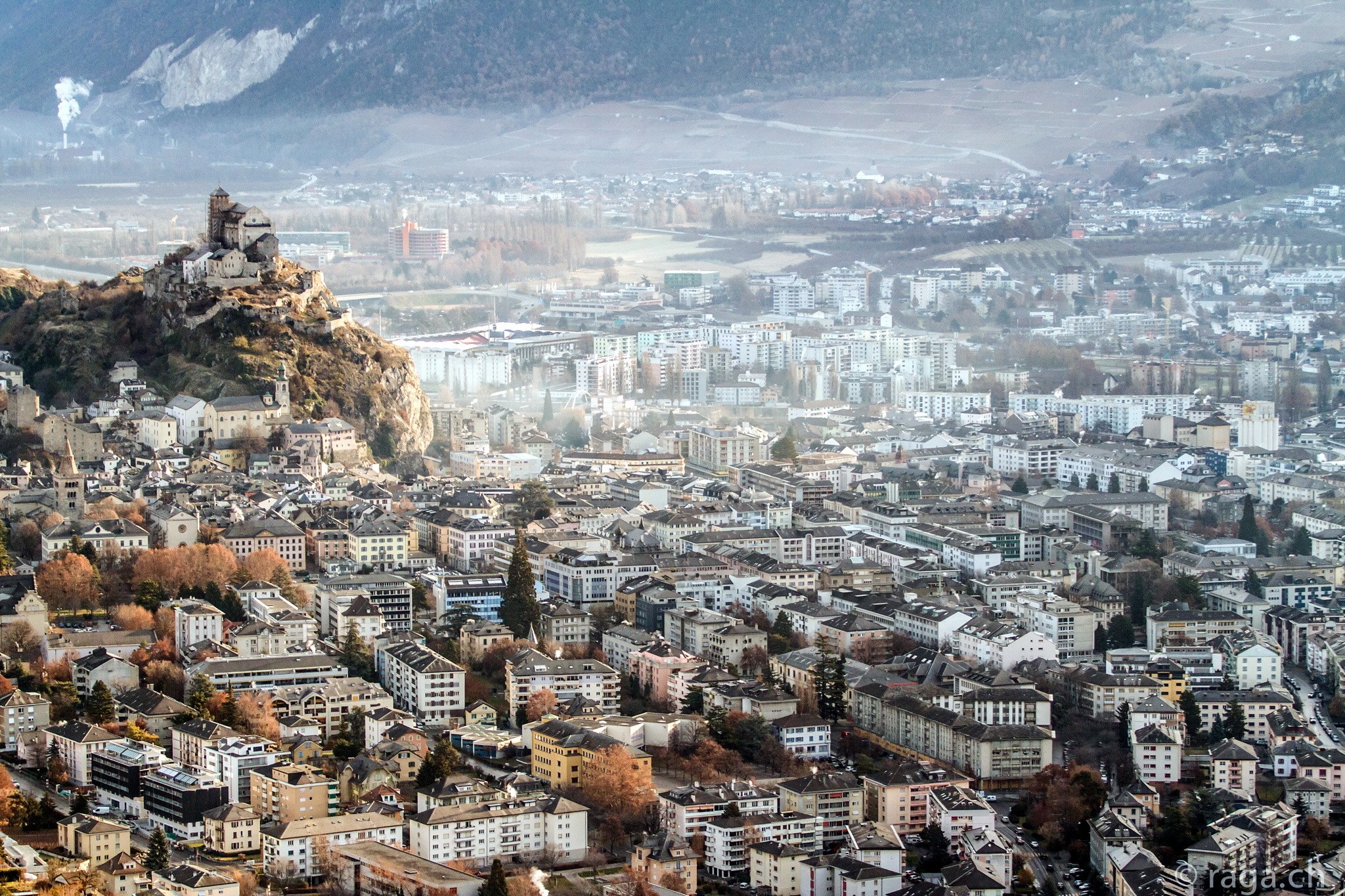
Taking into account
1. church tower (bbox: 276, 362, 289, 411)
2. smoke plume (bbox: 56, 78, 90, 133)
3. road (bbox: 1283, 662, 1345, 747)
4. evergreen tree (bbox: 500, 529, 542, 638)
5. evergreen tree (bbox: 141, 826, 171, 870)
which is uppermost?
smoke plume (bbox: 56, 78, 90, 133)

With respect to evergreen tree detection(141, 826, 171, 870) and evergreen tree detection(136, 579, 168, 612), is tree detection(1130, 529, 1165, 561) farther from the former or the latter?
evergreen tree detection(141, 826, 171, 870)

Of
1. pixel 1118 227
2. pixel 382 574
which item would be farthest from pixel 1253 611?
pixel 1118 227

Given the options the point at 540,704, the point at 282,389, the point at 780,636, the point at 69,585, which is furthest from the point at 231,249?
the point at 540,704

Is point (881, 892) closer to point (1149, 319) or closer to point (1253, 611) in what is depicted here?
point (1253, 611)

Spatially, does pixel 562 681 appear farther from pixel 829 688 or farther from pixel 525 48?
pixel 525 48

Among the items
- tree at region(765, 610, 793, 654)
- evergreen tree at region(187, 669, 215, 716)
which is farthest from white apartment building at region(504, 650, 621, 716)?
evergreen tree at region(187, 669, 215, 716)

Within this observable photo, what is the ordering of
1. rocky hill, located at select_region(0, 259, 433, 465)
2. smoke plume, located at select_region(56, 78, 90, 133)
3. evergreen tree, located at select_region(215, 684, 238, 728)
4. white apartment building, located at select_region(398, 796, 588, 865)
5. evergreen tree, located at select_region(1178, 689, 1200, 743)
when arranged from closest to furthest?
1. white apartment building, located at select_region(398, 796, 588, 865)
2. evergreen tree, located at select_region(215, 684, 238, 728)
3. evergreen tree, located at select_region(1178, 689, 1200, 743)
4. rocky hill, located at select_region(0, 259, 433, 465)
5. smoke plume, located at select_region(56, 78, 90, 133)
